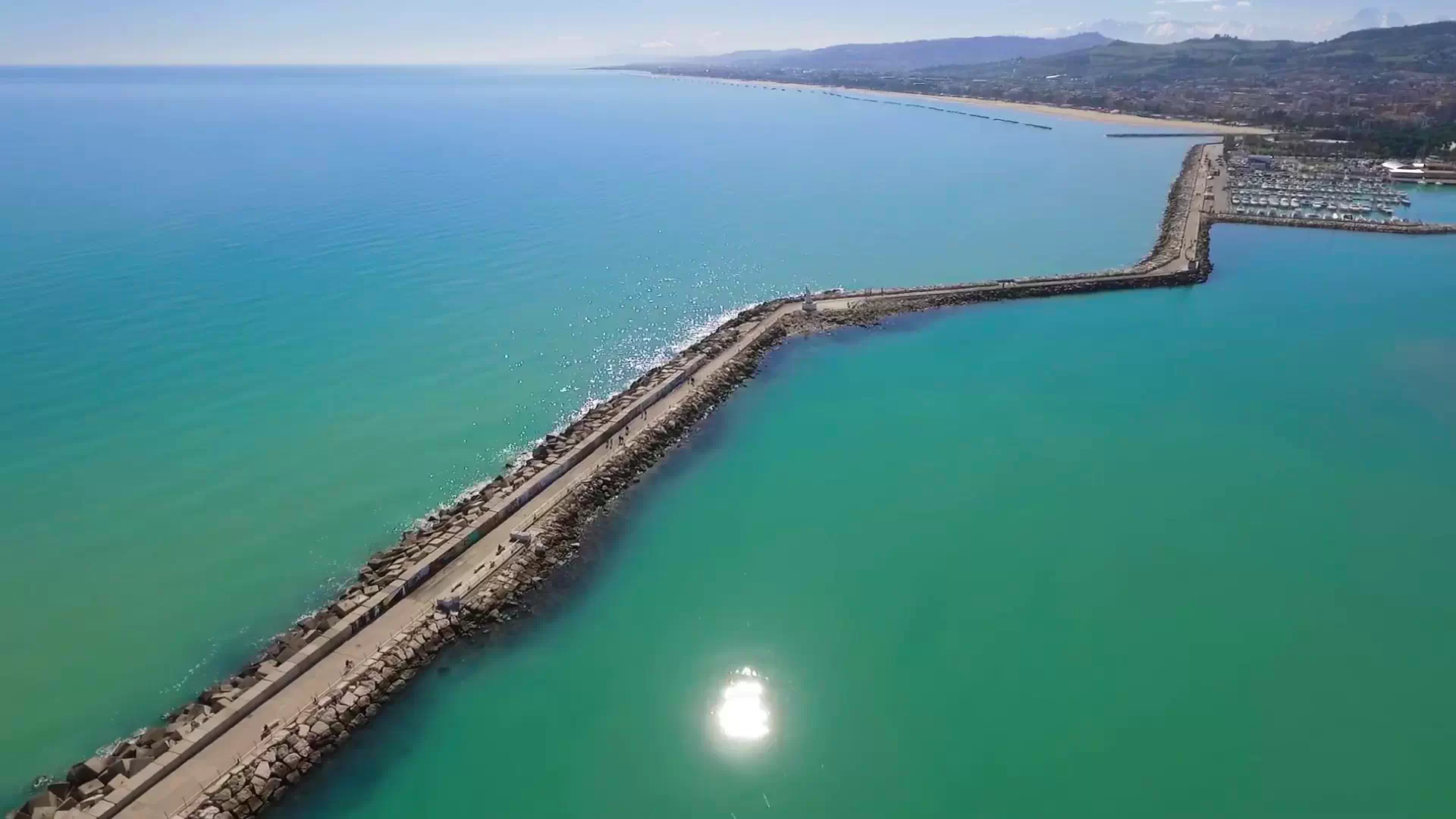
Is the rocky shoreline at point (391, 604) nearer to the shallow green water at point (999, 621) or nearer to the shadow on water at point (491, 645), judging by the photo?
the shadow on water at point (491, 645)

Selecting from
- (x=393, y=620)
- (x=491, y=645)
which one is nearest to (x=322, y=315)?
(x=393, y=620)

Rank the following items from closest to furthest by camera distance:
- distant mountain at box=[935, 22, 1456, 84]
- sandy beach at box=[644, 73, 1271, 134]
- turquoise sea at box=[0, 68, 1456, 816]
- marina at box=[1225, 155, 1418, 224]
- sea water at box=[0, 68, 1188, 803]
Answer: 1. turquoise sea at box=[0, 68, 1456, 816]
2. sea water at box=[0, 68, 1188, 803]
3. marina at box=[1225, 155, 1418, 224]
4. sandy beach at box=[644, 73, 1271, 134]
5. distant mountain at box=[935, 22, 1456, 84]

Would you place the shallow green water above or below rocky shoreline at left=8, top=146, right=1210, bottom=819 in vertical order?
below

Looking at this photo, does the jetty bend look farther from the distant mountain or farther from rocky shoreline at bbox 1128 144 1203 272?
the distant mountain

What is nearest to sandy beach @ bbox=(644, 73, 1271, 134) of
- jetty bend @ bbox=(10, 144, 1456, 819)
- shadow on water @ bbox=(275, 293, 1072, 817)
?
jetty bend @ bbox=(10, 144, 1456, 819)

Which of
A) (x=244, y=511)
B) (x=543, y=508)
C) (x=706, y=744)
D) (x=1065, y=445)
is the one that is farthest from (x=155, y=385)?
(x=1065, y=445)

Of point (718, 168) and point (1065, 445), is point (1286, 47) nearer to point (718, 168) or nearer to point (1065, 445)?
point (718, 168)

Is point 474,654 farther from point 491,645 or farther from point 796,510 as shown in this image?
point 796,510
